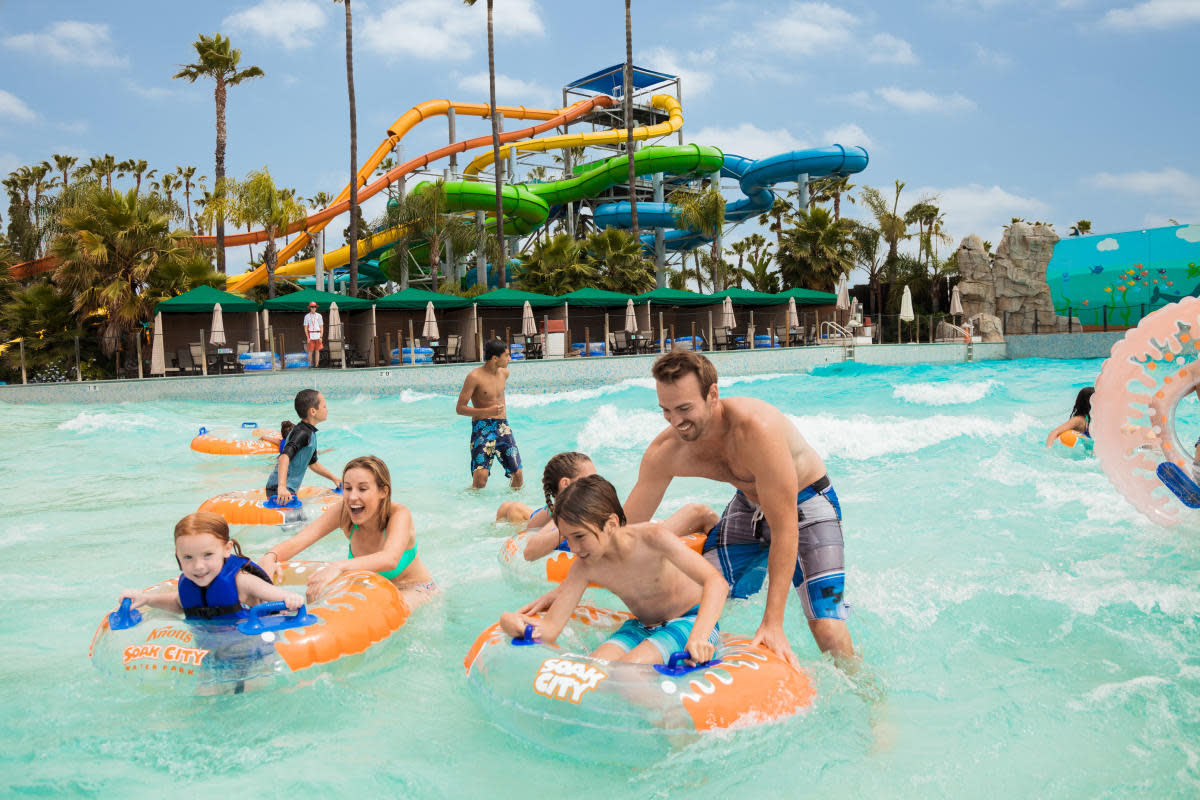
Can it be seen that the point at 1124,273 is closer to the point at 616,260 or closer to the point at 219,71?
the point at 616,260

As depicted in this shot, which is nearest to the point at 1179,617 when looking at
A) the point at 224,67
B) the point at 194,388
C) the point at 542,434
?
the point at 542,434

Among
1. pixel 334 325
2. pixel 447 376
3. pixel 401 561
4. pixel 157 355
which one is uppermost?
pixel 334 325

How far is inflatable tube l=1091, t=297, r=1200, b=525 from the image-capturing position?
4.86 m

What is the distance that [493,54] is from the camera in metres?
29.2

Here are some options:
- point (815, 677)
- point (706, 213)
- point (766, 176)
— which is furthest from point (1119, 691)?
point (766, 176)

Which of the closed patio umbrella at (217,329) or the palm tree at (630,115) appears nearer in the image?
the closed patio umbrella at (217,329)

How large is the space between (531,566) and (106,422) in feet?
40.5

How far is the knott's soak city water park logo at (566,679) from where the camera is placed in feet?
8.79

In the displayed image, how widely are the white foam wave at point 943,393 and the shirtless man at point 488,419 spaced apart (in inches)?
419

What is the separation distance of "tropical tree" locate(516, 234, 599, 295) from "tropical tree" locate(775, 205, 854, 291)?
8.30 metres

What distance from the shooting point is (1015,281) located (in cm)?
3316

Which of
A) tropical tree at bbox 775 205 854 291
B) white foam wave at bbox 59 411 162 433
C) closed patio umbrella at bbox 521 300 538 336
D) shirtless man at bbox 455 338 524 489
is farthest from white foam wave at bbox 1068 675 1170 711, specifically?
tropical tree at bbox 775 205 854 291

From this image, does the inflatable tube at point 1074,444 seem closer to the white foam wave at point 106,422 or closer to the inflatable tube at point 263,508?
the inflatable tube at point 263,508

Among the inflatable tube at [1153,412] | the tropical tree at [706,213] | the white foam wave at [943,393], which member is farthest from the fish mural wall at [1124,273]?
the inflatable tube at [1153,412]
